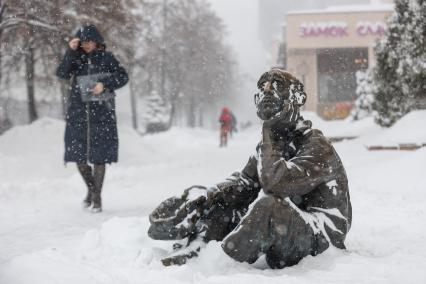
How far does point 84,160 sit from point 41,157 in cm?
642

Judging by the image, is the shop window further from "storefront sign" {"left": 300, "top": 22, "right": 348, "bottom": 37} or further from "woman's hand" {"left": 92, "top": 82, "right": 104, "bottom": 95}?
"woman's hand" {"left": 92, "top": 82, "right": 104, "bottom": 95}

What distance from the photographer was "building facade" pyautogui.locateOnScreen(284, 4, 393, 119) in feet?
133

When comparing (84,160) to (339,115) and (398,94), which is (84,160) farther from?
(339,115)

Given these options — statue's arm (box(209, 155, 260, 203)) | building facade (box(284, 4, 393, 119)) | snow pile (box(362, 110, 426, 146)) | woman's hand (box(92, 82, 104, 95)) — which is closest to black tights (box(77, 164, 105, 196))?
woman's hand (box(92, 82, 104, 95))

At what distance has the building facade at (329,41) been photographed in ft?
133

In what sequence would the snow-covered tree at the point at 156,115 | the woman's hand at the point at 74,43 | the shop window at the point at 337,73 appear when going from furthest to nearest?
the shop window at the point at 337,73
the snow-covered tree at the point at 156,115
the woman's hand at the point at 74,43

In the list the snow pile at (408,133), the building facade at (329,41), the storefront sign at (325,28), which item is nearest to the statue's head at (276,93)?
the snow pile at (408,133)

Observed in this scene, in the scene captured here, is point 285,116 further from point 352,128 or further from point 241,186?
point 352,128

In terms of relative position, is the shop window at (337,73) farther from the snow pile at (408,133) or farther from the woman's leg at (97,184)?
the woman's leg at (97,184)

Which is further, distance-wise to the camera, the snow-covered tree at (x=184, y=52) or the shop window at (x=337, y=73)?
the shop window at (x=337, y=73)

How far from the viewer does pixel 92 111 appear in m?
6.45

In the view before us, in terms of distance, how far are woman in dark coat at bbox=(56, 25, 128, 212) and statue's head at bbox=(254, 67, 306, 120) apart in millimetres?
3432

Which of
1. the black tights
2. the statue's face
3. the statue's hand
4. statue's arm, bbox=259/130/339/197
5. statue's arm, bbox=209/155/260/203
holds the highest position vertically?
the statue's face

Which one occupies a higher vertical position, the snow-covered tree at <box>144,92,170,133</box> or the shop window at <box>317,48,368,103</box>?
the shop window at <box>317,48,368,103</box>
